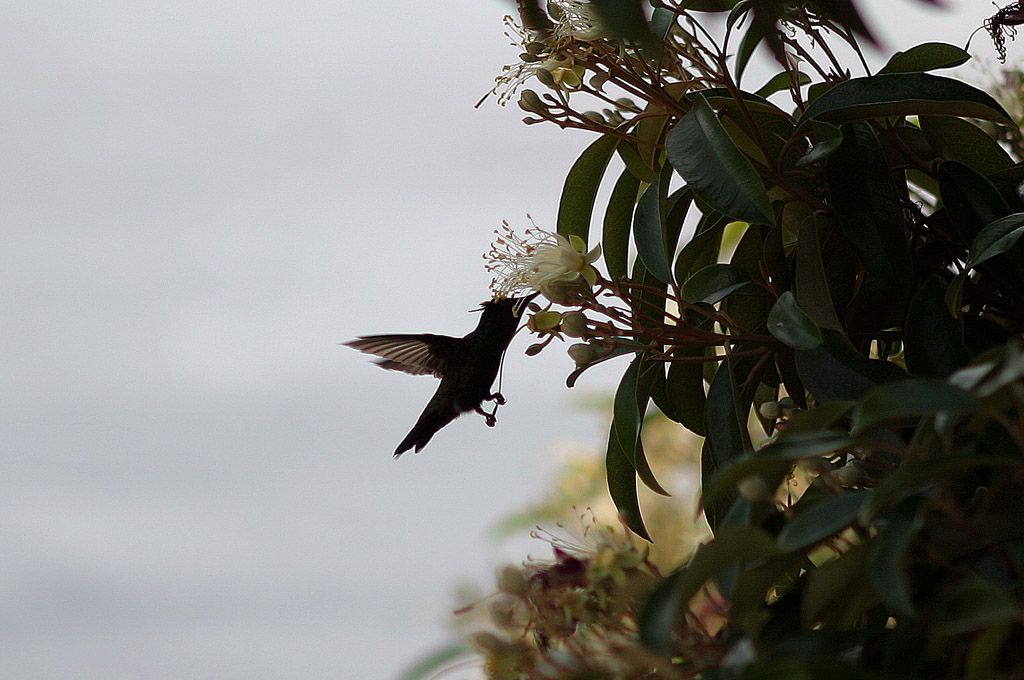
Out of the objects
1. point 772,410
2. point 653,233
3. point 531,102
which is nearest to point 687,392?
point 772,410

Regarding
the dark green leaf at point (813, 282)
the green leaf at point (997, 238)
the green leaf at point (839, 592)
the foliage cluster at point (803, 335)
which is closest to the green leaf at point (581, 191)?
the foliage cluster at point (803, 335)

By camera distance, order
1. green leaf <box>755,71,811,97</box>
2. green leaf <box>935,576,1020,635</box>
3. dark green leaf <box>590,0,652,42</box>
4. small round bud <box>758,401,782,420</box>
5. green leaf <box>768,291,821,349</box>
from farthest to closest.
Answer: green leaf <box>755,71,811,97</box> → small round bud <box>758,401,782,420</box> → green leaf <box>768,291,821,349</box> → dark green leaf <box>590,0,652,42</box> → green leaf <box>935,576,1020,635</box>

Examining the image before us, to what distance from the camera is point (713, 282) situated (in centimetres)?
74

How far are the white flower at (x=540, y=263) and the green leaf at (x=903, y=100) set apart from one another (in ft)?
0.66

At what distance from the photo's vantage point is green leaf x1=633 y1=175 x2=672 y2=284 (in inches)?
28.5

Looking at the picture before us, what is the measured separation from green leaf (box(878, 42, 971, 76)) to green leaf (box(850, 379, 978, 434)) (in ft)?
1.39

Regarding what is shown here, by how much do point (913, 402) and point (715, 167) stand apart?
0.28 meters

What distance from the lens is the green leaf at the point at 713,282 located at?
0.74 metres

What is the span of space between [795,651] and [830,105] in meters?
0.42

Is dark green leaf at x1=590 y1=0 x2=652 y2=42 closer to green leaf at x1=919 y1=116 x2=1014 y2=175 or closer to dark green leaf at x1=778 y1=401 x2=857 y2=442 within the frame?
dark green leaf at x1=778 y1=401 x2=857 y2=442

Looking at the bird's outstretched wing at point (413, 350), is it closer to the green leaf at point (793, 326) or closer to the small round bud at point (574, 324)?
the small round bud at point (574, 324)

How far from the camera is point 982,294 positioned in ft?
2.48

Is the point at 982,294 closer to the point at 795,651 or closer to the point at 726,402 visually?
the point at 726,402

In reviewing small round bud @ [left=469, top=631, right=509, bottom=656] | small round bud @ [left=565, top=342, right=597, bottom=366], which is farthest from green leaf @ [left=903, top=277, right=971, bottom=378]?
small round bud @ [left=469, top=631, right=509, bottom=656]
